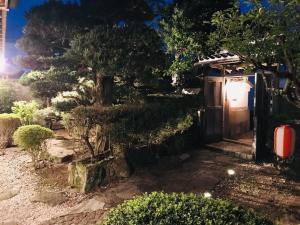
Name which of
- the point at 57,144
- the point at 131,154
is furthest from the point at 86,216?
the point at 57,144

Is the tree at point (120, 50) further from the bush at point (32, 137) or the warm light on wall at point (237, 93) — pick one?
the warm light on wall at point (237, 93)

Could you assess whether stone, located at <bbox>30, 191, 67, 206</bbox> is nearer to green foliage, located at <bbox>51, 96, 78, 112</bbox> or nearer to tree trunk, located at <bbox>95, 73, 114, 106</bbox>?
tree trunk, located at <bbox>95, 73, 114, 106</bbox>

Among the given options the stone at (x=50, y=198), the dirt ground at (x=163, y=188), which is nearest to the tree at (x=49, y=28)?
the dirt ground at (x=163, y=188)

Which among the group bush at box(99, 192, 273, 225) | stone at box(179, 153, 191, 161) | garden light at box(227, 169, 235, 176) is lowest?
garden light at box(227, 169, 235, 176)

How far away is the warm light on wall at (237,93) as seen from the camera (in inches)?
575

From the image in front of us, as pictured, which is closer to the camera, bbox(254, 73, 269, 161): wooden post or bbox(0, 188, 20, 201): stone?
bbox(0, 188, 20, 201): stone

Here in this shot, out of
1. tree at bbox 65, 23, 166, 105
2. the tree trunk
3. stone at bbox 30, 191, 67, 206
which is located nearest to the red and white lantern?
tree at bbox 65, 23, 166, 105

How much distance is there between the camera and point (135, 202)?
4.68 m

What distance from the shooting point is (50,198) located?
9.58 metres

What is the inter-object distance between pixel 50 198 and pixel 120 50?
5.66 m

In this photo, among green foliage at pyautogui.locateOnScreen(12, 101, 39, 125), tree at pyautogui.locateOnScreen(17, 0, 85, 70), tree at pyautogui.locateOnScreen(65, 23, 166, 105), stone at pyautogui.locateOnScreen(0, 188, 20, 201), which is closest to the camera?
stone at pyautogui.locateOnScreen(0, 188, 20, 201)

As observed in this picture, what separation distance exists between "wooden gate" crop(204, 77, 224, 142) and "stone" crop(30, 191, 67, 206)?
23.4 feet

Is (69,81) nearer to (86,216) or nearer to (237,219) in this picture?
(86,216)

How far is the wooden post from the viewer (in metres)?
11.9
